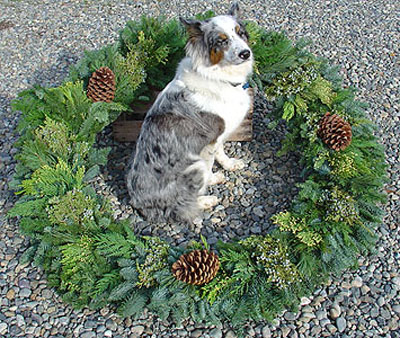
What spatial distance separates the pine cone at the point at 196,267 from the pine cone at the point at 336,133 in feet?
5.12

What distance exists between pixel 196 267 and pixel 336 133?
179 cm

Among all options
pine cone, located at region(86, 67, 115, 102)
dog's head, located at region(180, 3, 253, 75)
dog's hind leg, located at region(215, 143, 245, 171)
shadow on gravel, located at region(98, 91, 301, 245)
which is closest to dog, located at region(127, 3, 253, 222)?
dog's head, located at region(180, 3, 253, 75)

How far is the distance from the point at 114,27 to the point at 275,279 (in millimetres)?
5213

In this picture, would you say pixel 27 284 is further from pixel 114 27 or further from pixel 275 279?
pixel 114 27

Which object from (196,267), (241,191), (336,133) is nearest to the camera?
(196,267)

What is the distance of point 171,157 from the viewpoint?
3891mm

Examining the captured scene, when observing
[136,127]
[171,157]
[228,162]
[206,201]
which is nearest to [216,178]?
[228,162]

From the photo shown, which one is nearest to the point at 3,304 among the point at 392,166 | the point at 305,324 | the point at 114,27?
the point at 305,324

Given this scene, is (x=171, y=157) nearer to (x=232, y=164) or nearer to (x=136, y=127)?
(x=232, y=164)

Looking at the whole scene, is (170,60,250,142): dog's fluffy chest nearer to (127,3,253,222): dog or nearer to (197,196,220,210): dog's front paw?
(127,3,253,222): dog

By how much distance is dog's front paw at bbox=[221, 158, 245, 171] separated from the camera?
473 cm

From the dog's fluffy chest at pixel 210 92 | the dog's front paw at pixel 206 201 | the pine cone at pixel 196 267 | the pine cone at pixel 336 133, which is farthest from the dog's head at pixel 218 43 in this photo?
the pine cone at pixel 196 267

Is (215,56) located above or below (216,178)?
above

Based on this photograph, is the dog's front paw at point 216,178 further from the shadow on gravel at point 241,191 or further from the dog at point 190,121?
the dog at point 190,121
